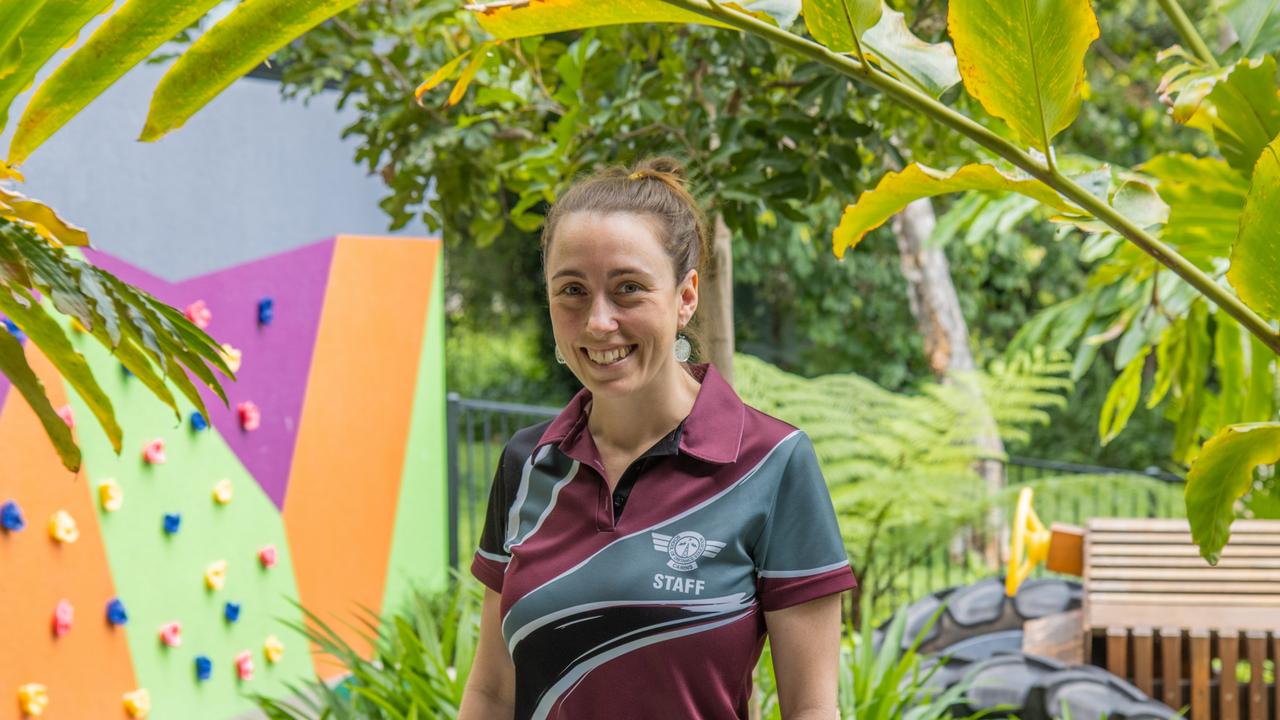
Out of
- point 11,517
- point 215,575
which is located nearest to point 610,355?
point 11,517

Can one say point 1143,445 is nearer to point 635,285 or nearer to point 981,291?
point 981,291

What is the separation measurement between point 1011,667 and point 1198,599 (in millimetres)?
736

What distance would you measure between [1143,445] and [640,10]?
39.3 feet

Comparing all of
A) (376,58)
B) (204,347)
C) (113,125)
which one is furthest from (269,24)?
(113,125)

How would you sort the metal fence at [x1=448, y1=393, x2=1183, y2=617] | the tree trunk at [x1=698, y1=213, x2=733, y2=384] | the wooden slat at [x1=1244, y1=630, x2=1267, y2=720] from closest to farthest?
the tree trunk at [x1=698, y1=213, x2=733, y2=384], the wooden slat at [x1=1244, y1=630, x2=1267, y2=720], the metal fence at [x1=448, y1=393, x2=1183, y2=617]

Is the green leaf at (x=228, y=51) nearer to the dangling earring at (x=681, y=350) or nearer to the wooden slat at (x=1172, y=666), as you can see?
the dangling earring at (x=681, y=350)

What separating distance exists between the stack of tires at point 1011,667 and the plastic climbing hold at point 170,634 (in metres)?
2.58

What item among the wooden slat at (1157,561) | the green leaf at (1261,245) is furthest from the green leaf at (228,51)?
the wooden slat at (1157,561)

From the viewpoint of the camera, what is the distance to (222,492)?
4.57 meters

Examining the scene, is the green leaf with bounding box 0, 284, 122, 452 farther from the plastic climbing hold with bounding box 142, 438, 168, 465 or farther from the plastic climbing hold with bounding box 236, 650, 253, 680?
the plastic climbing hold with bounding box 236, 650, 253, 680

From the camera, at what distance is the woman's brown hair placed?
1618 millimetres

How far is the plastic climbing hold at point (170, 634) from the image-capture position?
14.0 feet

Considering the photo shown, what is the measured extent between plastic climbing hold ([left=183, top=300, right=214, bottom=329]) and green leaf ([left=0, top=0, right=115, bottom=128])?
107 inches

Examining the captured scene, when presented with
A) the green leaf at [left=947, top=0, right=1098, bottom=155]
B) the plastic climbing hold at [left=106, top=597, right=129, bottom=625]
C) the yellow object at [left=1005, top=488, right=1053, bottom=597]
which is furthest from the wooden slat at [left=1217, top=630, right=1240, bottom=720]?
the plastic climbing hold at [left=106, top=597, right=129, bottom=625]
